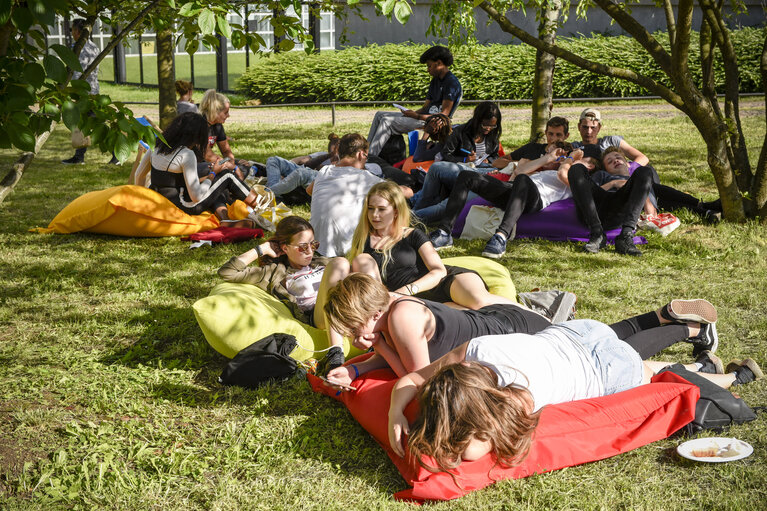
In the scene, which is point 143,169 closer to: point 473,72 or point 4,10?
point 4,10

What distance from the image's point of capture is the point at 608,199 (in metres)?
7.00

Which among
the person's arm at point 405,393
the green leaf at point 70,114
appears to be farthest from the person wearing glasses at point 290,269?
the green leaf at point 70,114

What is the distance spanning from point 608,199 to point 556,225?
570 mm

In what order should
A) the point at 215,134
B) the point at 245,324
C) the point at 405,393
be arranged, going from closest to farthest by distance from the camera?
the point at 405,393 < the point at 245,324 < the point at 215,134

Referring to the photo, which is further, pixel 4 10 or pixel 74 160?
pixel 74 160

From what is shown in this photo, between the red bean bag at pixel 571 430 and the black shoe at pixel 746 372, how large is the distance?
57 cm

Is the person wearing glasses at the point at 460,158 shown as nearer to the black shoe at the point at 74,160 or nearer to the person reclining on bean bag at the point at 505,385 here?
the person reclining on bean bag at the point at 505,385

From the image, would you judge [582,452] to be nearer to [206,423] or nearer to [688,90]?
[206,423]

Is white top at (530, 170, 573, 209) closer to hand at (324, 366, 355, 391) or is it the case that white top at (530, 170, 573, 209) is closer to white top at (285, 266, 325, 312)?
white top at (285, 266, 325, 312)

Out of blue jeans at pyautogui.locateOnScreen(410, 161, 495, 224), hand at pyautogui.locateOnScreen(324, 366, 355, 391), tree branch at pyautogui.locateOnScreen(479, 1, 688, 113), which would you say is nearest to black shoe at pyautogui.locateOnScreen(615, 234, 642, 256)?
tree branch at pyautogui.locateOnScreen(479, 1, 688, 113)

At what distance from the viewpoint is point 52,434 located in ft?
11.9

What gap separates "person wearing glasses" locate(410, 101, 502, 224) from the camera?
7.58m

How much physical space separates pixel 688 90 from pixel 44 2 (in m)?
6.09

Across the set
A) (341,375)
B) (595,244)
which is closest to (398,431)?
(341,375)
